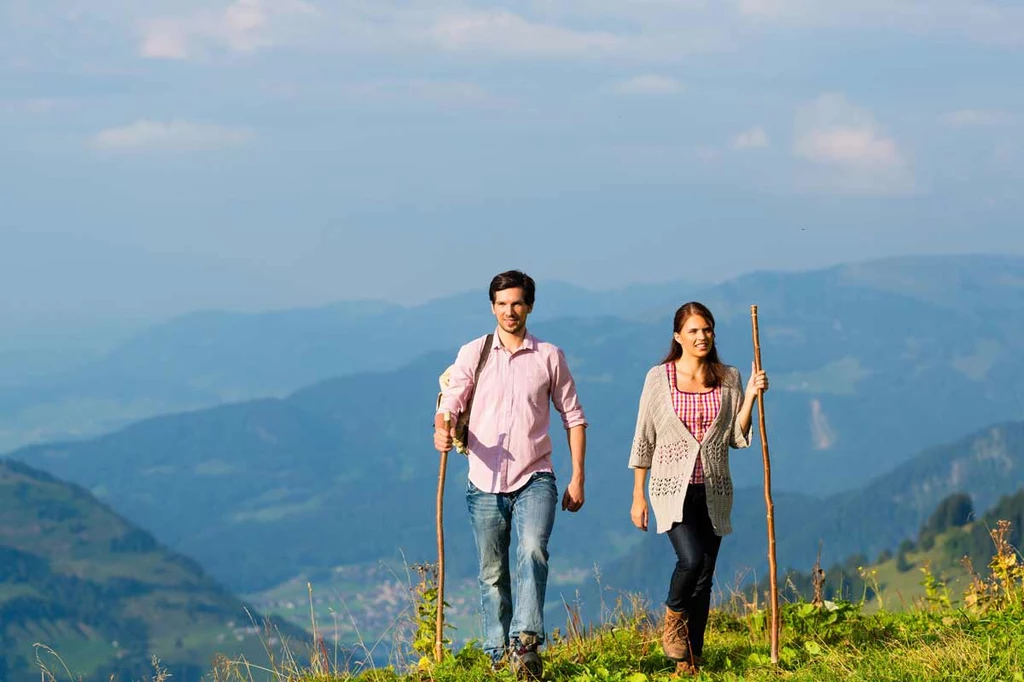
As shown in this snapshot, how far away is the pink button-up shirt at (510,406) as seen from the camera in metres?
7.91

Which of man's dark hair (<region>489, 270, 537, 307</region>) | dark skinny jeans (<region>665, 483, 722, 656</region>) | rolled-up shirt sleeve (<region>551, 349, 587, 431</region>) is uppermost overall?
man's dark hair (<region>489, 270, 537, 307</region>)

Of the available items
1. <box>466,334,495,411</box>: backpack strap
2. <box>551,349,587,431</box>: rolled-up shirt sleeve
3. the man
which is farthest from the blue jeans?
<box>466,334,495,411</box>: backpack strap

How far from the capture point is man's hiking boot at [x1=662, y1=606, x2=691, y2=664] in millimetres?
8250

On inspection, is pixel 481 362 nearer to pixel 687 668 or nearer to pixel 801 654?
pixel 687 668

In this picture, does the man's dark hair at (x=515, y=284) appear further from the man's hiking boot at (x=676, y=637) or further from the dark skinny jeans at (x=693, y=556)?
the man's hiking boot at (x=676, y=637)

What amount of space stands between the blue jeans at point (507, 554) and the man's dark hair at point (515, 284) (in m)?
1.05

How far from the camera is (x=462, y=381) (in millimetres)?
8047

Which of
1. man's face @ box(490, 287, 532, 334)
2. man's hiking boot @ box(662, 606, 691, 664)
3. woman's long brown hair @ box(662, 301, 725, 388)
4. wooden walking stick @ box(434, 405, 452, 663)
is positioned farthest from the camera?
man's hiking boot @ box(662, 606, 691, 664)

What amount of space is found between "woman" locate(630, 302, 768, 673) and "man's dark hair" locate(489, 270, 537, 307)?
841mm

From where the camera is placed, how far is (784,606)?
9883 millimetres

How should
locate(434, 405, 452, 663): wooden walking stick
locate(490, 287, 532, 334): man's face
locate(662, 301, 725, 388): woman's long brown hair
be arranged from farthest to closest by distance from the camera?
1. locate(662, 301, 725, 388): woman's long brown hair
2. locate(490, 287, 532, 334): man's face
3. locate(434, 405, 452, 663): wooden walking stick

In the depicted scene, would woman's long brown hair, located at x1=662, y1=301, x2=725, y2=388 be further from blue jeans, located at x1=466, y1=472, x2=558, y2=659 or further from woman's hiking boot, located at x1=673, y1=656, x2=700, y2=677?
woman's hiking boot, located at x1=673, y1=656, x2=700, y2=677

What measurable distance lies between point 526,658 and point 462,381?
5.36 feet

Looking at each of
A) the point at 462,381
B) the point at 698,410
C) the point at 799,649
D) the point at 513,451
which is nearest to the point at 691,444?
the point at 698,410
